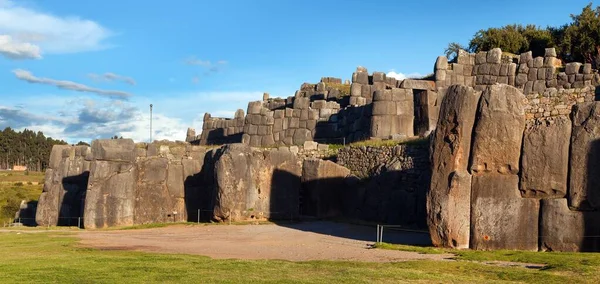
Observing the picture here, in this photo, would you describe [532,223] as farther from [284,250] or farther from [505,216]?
[284,250]

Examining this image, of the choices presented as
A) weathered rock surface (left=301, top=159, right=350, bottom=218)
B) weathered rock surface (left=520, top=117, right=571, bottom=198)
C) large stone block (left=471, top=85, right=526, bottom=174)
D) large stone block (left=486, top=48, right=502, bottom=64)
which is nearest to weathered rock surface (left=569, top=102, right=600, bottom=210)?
weathered rock surface (left=520, top=117, right=571, bottom=198)

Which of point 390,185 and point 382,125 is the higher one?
point 382,125

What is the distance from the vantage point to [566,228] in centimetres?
1862

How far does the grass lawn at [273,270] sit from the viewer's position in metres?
14.2

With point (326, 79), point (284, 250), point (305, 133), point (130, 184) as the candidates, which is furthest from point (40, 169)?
point (284, 250)

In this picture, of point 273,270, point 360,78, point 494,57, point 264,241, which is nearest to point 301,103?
point 360,78

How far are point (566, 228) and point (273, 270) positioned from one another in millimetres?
7896

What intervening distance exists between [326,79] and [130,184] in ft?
95.8

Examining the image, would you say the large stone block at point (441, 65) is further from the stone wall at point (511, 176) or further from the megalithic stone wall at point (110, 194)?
the stone wall at point (511, 176)

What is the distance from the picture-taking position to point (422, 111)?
3812 centimetres

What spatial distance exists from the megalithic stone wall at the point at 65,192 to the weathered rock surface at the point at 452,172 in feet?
63.9

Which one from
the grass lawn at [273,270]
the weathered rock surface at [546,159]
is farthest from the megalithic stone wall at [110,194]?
the weathered rock surface at [546,159]

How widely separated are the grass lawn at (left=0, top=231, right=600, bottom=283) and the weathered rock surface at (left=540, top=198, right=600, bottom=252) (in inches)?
42.0

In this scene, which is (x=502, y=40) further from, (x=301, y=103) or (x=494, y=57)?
(x=301, y=103)
